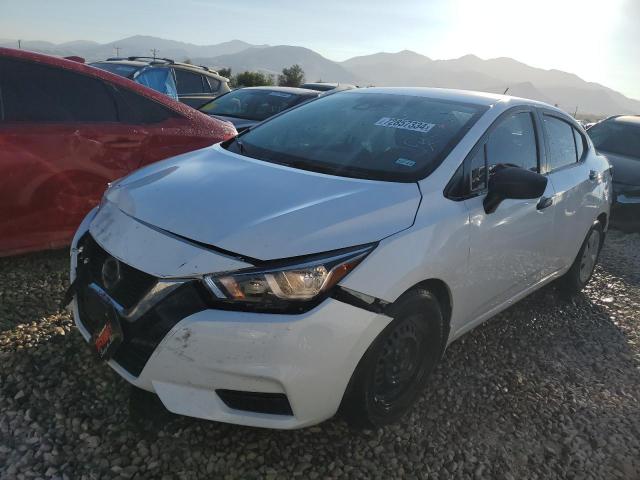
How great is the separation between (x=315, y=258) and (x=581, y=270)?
325 centimetres

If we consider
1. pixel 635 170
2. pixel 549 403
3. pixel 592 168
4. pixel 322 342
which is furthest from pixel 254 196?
pixel 635 170

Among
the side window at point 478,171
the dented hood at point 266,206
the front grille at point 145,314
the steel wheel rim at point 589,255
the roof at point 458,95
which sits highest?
the roof at point 458,95

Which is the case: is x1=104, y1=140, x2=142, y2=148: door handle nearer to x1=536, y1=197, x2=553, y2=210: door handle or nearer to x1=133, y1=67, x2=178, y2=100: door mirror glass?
x1=536, y1=197, x2=553, y2=210: door handle

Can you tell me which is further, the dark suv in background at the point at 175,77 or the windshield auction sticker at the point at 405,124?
the dark suv in background at the point at 175,77

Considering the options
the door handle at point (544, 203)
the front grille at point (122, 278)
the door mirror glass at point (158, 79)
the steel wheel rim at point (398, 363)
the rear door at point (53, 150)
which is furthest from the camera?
the door mirror glass at point (158, 79)

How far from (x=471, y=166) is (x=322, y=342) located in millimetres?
1349

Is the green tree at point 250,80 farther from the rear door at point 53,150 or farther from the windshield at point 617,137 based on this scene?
the rear door at point 53,150

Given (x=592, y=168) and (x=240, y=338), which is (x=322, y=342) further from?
(x=592, y=168)

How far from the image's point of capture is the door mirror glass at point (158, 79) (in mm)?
9562

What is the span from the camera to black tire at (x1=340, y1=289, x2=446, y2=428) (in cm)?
221

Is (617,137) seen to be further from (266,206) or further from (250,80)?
(250,80)

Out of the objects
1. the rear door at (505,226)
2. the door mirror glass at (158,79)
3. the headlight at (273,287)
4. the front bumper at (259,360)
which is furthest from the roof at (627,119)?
the headlight at (273,287)

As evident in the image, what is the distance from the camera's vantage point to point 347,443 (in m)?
2.41

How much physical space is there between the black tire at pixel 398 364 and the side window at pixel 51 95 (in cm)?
276
